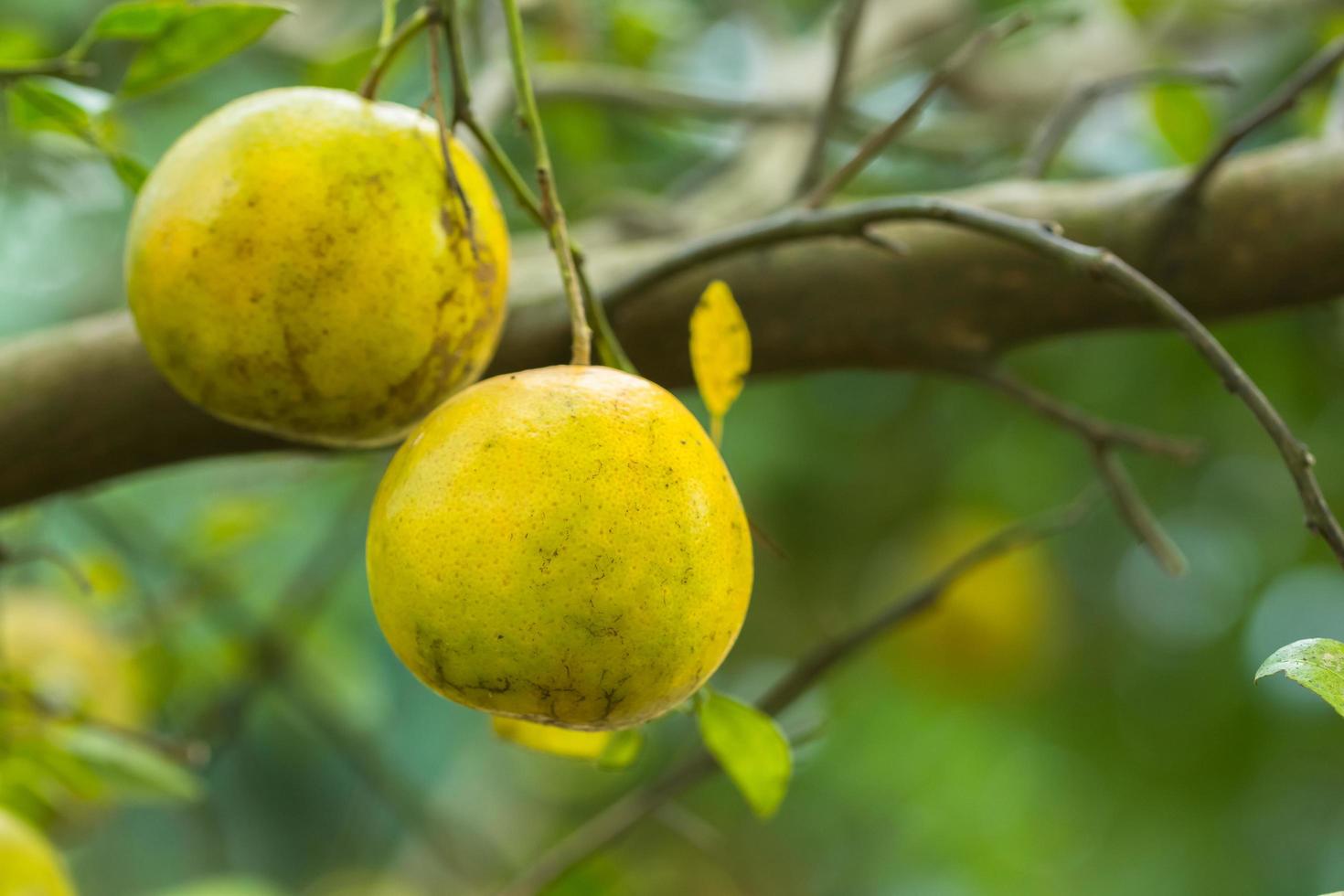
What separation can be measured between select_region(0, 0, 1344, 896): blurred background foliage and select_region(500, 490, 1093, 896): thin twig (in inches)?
17.6

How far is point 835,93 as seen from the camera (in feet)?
3.13

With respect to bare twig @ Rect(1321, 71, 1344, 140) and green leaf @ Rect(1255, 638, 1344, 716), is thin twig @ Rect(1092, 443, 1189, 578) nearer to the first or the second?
green leaf @ Rect(1255, 638, 1344, 716)

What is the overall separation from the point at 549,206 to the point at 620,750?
32cm

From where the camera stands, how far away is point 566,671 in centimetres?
48

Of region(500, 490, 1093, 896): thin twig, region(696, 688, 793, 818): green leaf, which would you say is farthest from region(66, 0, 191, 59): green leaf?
region(500, 490, 1093, 896): thin twig

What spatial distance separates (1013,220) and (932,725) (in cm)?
155

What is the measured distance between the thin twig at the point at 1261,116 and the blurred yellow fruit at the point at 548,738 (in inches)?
19.0

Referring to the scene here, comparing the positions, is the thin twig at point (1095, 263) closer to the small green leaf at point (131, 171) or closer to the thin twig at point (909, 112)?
the thin twig at point (909, 112)

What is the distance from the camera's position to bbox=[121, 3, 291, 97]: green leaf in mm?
668

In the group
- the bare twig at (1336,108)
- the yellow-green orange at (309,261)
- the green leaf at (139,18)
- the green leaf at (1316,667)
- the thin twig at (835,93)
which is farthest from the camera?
the bare twig at (1336,108)

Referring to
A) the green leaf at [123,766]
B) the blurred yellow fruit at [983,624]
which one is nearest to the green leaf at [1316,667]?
the green leaf at [123,766]

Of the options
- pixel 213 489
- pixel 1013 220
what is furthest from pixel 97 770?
pixel 213 489

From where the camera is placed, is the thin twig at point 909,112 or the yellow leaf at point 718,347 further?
the thin twig at point 909,112

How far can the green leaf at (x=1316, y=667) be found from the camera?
438 mm
